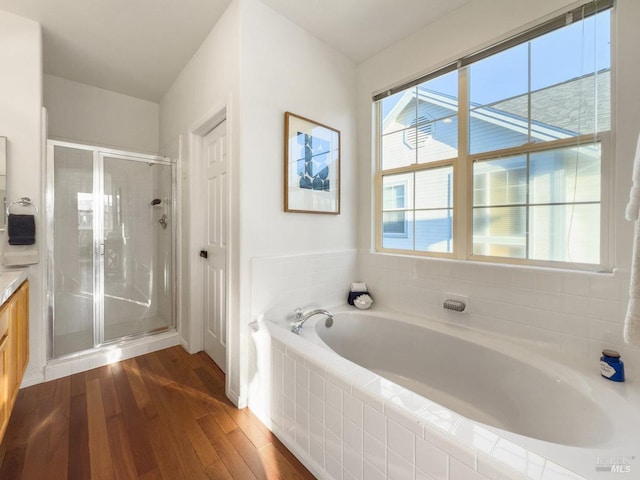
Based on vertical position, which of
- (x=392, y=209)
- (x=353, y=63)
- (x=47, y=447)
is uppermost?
(x=353, y=63)

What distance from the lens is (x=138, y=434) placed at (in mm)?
1465

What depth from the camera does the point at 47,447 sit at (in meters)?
1.37

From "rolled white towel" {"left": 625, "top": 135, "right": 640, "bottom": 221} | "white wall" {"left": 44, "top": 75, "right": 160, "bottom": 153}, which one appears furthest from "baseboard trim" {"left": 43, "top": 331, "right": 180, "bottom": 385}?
"rolled white towel" {"left": 625, "top": 135, "right": 640, "bottom": 221}

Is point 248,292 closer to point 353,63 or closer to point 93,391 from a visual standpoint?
point 93,391

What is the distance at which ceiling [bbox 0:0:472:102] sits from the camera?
1.79 m

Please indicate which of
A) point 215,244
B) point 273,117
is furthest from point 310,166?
point 215,244

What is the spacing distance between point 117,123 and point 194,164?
143 cm

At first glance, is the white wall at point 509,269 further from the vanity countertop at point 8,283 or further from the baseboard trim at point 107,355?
the vanity countertop at point 8,283

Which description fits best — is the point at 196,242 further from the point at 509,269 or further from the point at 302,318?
the point at 509,269

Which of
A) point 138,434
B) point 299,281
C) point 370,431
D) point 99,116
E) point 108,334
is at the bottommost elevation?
point 138,434

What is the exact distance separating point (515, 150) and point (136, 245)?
10.9 feet

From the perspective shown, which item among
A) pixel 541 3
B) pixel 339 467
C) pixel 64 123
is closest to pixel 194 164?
pixel 64 123

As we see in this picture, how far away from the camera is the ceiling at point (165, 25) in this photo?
1.79 m

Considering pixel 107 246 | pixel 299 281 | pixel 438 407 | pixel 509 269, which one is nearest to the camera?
pixel 438 407
